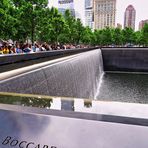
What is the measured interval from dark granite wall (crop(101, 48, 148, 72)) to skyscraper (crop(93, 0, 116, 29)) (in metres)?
118

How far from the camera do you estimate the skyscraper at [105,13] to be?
143375mm

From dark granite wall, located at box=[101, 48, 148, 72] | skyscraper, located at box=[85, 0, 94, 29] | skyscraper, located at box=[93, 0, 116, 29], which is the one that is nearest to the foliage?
dark granite wall, located at box=[101, 48, 148, 72]

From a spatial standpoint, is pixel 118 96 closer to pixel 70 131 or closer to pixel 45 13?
pixel 45 13

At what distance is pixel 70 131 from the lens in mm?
1647

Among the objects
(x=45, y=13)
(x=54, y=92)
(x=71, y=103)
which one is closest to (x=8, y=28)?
(x=45, y=13)

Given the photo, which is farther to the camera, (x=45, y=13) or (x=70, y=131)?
(x=45, y=13)

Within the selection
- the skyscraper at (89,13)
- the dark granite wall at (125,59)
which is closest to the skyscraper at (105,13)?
the skyscraper at (89,13)

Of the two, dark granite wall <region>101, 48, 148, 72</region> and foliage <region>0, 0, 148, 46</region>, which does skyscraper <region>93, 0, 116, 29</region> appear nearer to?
foliage <region>0, 0, 148, 46</region>

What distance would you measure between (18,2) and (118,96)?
42.8 feet

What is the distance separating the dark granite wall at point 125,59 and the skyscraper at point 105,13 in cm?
11772

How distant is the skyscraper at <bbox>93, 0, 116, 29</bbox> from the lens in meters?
143

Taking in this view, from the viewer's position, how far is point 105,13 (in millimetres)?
143875

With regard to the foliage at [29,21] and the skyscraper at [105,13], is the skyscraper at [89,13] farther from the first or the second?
the foliage at [29,21]

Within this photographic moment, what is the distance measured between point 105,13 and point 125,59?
121 m
